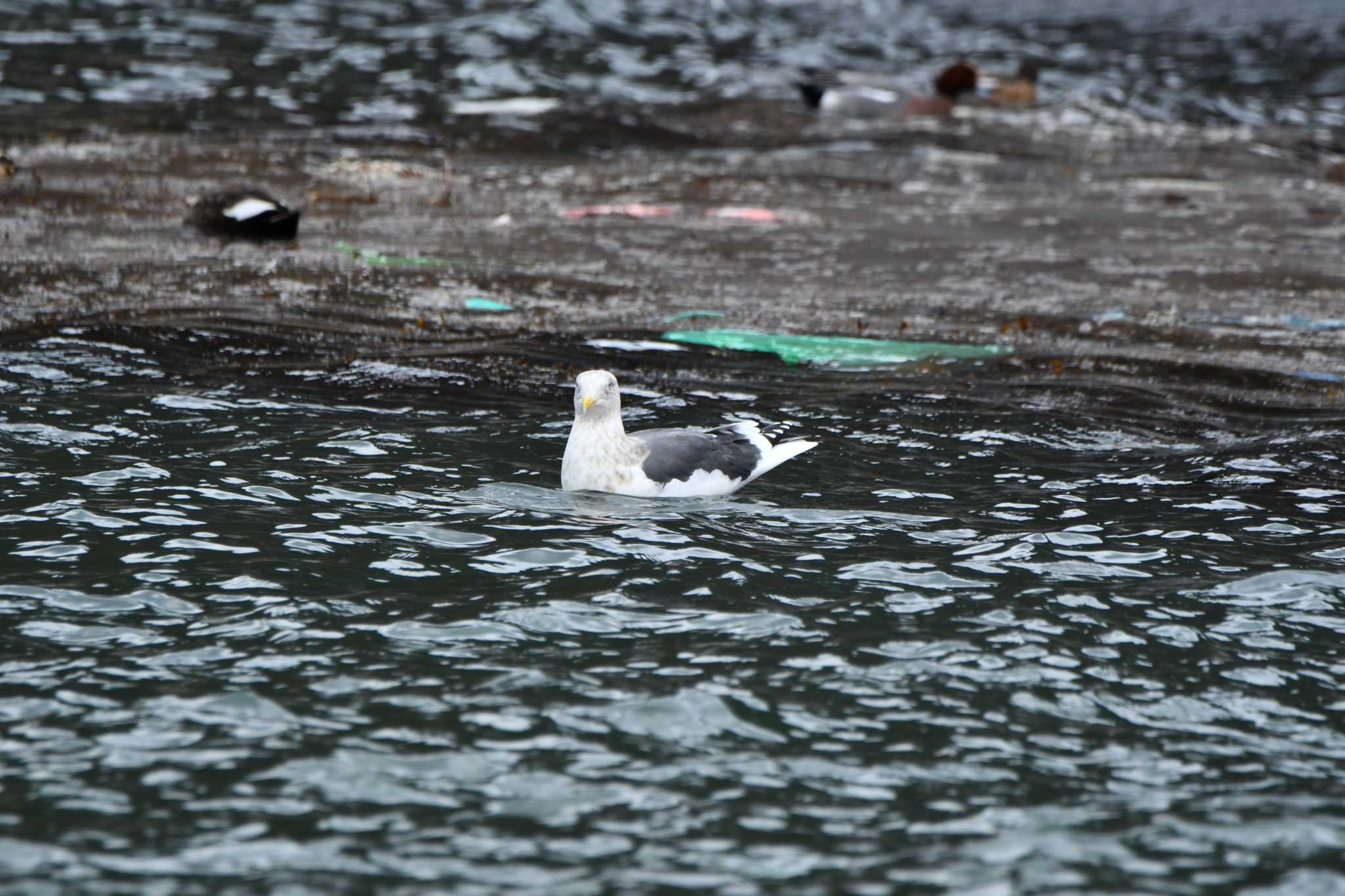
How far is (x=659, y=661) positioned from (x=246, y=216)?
405 inches

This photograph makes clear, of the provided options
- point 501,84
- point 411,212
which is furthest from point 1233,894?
point 501,84

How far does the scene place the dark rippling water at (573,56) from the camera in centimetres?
2497

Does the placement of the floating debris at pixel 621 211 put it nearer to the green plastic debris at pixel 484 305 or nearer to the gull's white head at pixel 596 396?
the green plastic debris at pixel 484 305

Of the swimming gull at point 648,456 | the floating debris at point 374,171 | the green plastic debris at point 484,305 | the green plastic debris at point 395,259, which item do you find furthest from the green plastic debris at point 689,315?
the floating debris at point 374,171

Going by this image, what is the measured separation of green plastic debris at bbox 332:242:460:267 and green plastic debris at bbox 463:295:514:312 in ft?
3.94

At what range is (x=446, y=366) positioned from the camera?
39.8 feet

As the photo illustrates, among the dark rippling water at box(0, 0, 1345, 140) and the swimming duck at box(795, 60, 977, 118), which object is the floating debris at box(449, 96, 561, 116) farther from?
the swimming duck at box(795, 60, 977, 118)

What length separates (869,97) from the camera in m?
27.3

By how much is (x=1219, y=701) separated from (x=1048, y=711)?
2.74ft

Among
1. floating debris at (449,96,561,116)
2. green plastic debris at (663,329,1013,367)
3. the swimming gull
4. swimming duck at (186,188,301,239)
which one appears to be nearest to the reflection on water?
the swimming gull

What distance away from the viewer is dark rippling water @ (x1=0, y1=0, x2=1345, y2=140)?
24969mm

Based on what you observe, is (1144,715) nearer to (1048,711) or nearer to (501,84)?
(1048,711)

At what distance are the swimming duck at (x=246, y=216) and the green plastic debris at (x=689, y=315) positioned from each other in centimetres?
466

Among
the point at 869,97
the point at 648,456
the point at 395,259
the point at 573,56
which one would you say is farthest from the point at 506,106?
the point at 648,456
